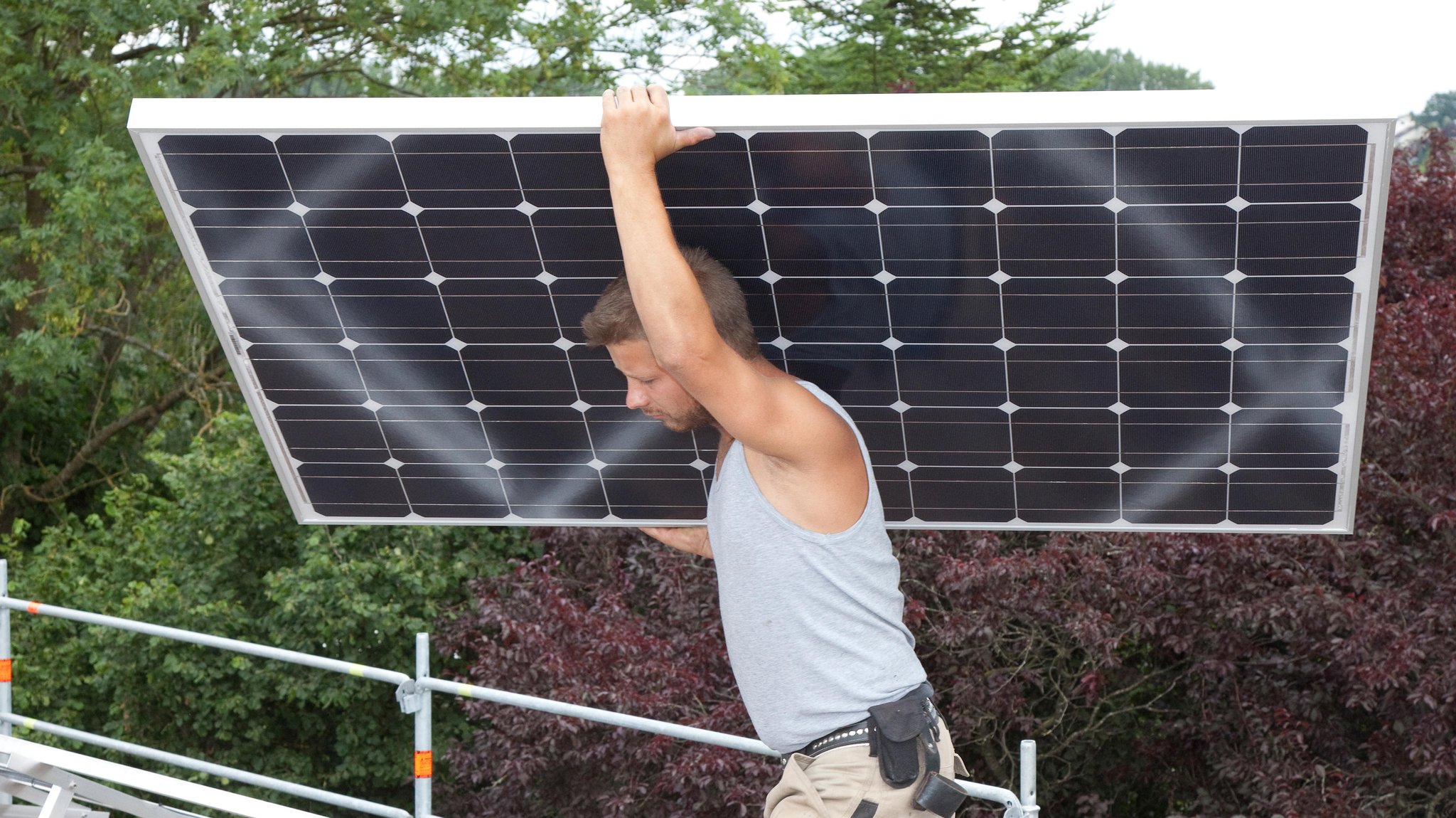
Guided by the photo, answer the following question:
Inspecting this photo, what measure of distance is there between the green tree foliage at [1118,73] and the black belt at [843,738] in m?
19.9

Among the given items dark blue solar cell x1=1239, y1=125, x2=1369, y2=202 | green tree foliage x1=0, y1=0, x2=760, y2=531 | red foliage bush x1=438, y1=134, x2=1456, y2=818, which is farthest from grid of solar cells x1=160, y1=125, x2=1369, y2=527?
green tree foliage x1=0, y1=0, x2=760, y2=531

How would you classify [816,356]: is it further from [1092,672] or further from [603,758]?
[603,758]

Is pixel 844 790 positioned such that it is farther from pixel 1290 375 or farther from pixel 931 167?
pixel 1290 375

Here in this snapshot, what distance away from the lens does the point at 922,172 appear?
12.1 feet

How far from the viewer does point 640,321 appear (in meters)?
3.28

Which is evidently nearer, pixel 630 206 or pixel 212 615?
pixel 630 206

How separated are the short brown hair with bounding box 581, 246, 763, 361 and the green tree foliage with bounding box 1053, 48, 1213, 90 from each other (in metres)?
19.6

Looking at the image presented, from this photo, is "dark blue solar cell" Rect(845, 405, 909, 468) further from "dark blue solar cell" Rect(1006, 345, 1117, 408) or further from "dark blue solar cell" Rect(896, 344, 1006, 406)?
"dark blue solar cell" Rect(1006, 345, 1117, 408)

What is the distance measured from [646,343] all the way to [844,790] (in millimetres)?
1121

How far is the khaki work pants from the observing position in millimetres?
3314

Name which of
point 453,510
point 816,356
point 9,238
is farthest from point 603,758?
point 9,238

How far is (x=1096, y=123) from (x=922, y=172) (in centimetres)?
46

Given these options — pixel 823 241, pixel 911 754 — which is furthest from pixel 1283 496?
pixel 911 754

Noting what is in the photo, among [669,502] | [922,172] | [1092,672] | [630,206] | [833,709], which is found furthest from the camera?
[1092,672]
